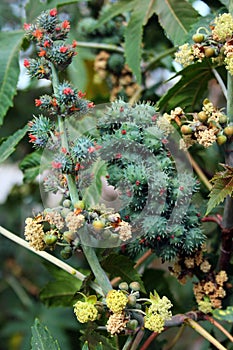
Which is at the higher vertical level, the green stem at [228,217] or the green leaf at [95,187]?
the green leaf at [95,187]

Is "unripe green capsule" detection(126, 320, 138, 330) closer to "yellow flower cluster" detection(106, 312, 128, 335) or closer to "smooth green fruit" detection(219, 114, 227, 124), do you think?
"yellow flower cluster" detection(106, 312, 128, 335)

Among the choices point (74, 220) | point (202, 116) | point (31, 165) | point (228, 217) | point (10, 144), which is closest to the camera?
point (74, 220)

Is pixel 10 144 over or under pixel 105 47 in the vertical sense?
under

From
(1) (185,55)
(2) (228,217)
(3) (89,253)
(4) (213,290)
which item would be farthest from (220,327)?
(1) (185,55)

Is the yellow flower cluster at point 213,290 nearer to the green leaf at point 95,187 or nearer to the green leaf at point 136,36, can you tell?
the green leaf at point 95,187

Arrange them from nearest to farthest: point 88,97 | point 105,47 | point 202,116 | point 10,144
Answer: point 202,116, point 10,144, point 105,47, point 88,97

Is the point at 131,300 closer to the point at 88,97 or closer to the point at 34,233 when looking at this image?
the point at 34,233

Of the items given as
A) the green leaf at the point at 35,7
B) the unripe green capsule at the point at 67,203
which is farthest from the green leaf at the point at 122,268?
the green leaf at the point at 35,7
